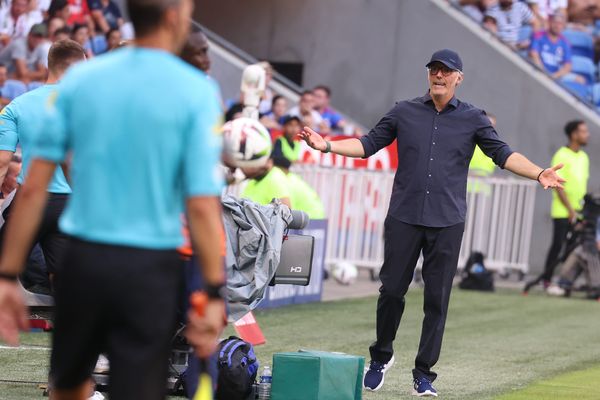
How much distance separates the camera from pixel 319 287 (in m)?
15.8

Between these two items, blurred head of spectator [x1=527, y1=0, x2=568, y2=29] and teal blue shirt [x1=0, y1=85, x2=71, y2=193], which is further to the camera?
Answer: blurred head of spectator [x1=527, y1=0, x2=568, y2=29]

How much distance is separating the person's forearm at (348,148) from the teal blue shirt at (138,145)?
4.68m

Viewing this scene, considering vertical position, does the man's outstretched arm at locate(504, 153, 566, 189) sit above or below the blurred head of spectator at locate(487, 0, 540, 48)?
below

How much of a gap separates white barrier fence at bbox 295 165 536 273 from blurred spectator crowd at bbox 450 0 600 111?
452 cm

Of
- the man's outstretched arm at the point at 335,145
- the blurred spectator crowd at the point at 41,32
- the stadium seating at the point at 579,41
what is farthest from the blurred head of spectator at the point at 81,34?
the stadium seating at the point at 579,41

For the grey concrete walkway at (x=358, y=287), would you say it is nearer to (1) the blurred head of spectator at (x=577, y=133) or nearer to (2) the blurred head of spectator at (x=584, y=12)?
(1) the blurred head of spectator at (x=577, y=133)

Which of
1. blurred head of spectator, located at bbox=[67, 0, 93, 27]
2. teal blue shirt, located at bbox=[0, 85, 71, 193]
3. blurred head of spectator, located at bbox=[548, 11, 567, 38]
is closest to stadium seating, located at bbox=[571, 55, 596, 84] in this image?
blurred head of spectator, located at bbox=[548, 11, 567, 38]

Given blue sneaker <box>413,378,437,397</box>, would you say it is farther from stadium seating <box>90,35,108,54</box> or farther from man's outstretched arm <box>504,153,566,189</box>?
stadium seating <box>90,35,108,54</box>

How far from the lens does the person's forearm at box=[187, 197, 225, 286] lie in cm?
455

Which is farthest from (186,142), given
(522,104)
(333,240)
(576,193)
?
(522,104)

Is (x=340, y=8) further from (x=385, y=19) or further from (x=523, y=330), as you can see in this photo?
(x=523, y=330)

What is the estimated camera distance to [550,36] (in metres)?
24.0

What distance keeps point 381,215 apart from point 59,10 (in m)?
5.32

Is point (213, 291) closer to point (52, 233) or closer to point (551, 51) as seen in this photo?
point (52, 233)
